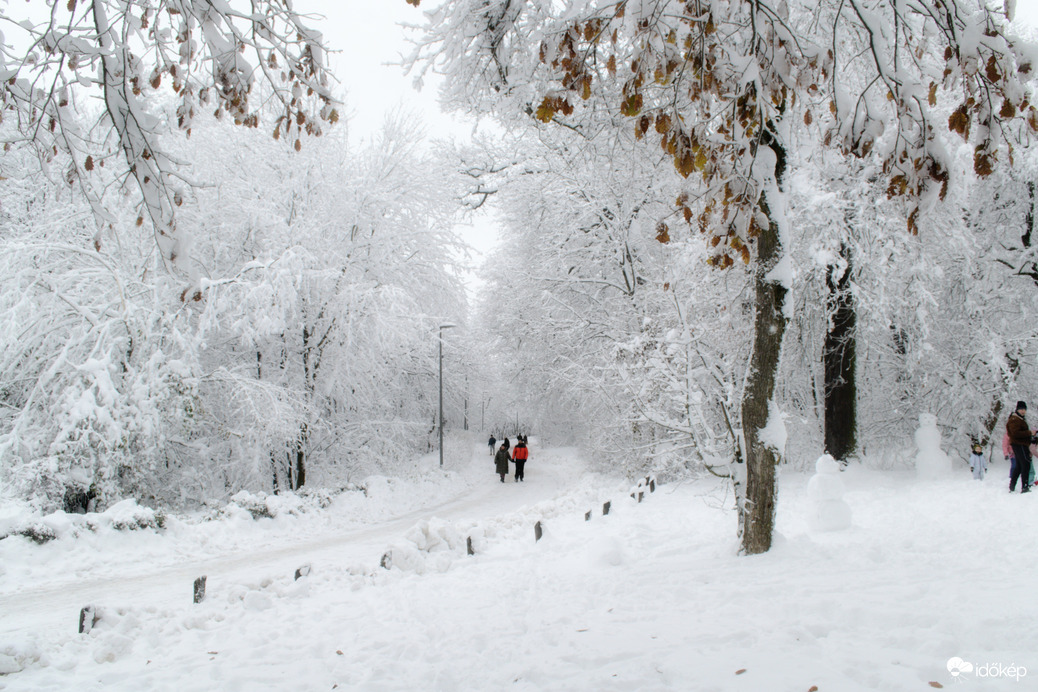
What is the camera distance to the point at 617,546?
6809mm

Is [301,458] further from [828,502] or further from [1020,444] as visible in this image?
[1020,444]

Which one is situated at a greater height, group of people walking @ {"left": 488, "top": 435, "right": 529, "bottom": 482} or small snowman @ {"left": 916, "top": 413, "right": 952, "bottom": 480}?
small snowman @ {"left": 916, "top": 413, "right": 952, "bottom": 480}

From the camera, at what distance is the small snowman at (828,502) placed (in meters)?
7.36

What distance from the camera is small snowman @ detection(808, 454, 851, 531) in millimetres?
7355

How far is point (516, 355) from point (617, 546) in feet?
49.5

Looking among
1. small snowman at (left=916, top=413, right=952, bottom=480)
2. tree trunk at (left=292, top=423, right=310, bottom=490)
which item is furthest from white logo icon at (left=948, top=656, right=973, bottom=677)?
tree trunk at (left=292, top=423, right=310, bottom=490)

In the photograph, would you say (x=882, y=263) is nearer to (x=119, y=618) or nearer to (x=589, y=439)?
(x=589, y=439)

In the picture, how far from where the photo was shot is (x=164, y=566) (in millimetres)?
8742

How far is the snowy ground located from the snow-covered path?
0.16ft

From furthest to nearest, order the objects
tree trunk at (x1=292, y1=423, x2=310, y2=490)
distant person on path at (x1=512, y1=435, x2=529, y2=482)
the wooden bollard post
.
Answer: distant person on path at (x1=512, y1=435, x2=529, y2=482), tree trunk at (x1=292, y1=423, x2=310, y2=490), the wooden bollard post

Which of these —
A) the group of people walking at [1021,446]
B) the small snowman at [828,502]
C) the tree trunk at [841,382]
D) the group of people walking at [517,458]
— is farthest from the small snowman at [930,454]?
the group of people walking at [517,458]

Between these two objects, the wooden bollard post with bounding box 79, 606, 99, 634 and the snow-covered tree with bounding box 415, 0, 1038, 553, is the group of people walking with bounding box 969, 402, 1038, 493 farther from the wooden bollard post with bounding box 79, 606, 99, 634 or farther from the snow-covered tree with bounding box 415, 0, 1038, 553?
the wooden bollard post with bounding box 79, 606, 99, 634

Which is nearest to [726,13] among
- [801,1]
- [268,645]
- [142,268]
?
[801,1]

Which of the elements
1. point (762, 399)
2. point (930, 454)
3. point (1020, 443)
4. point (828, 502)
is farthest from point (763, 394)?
point (930, 454)
